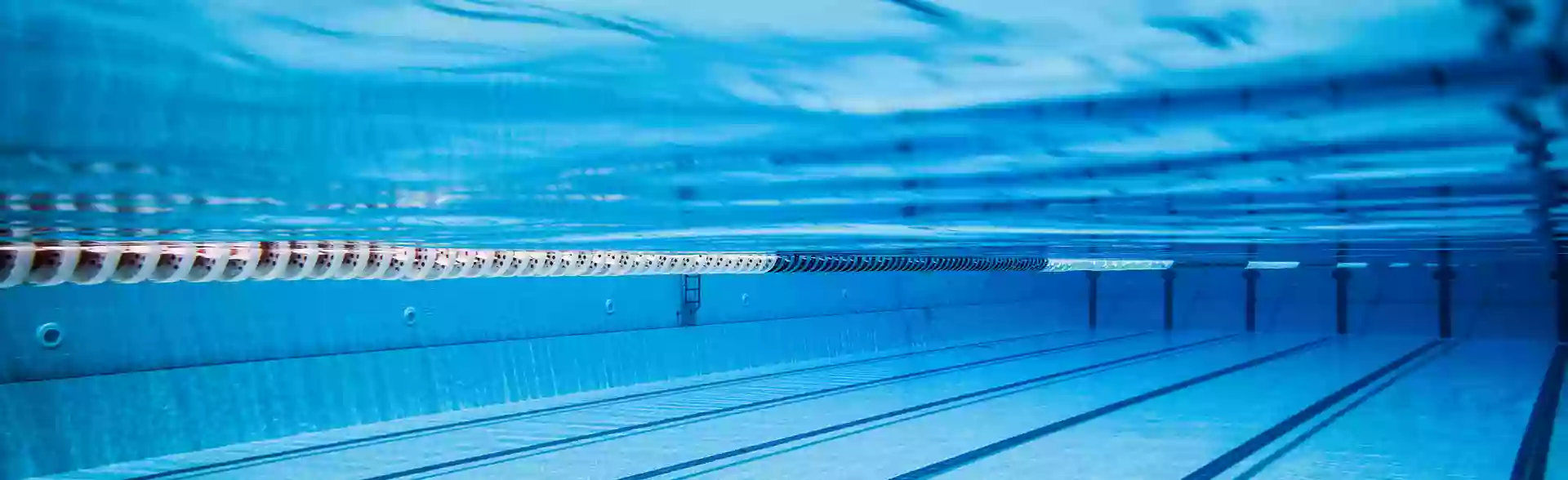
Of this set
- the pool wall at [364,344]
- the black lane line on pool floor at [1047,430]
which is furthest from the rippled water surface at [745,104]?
the pool wall at [364,344]

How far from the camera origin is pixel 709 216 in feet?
18.9

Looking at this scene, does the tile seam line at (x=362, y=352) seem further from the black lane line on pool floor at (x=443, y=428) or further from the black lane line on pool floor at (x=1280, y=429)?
the black lane line on pool floor at (x=1280, y=429)

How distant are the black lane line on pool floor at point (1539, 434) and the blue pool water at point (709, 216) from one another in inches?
3.8

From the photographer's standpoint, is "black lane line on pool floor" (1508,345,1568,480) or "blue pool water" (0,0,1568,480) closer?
"blue pool water" (0,0,1568,480)

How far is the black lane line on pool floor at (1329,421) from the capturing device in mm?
8258

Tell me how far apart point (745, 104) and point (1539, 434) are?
10.2m

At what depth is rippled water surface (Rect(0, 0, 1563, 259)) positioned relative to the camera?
160cm

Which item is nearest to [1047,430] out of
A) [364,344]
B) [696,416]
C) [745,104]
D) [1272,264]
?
[696,416]

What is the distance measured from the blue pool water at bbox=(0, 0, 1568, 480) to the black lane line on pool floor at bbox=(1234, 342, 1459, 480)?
0.30 feet

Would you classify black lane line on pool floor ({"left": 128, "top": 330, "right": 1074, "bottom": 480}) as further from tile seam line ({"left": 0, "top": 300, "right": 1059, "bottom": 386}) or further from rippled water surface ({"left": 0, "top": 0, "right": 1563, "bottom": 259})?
rippled water surface ({"left": 0, "top": 0, "right": 1563, "bottom": 259})

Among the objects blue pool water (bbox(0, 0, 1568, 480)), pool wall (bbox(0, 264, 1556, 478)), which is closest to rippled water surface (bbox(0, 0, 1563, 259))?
blue pool water (bbox(0, 0, 1568, 480))

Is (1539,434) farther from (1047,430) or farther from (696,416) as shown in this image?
(696,416)

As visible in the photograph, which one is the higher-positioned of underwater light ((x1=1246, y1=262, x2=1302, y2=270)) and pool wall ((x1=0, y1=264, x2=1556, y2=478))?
underwater light ((x1=1246, y1=262, x2=1302, y2=270))

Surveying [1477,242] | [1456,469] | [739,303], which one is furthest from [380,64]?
[739,303]
